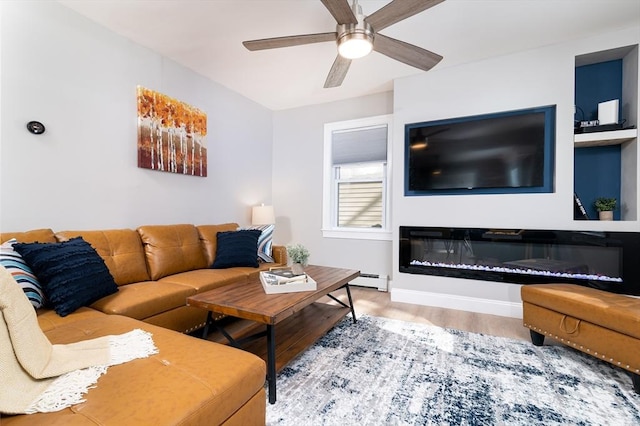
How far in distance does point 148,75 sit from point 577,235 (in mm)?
4441

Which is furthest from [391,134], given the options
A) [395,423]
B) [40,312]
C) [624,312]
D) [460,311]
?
[40,312]

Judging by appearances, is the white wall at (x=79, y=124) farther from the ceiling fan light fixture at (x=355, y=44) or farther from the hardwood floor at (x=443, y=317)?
the hardwood floor at (x=443, y=317)

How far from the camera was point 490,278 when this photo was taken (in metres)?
3.04

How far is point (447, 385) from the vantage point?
→ 67.7 inches

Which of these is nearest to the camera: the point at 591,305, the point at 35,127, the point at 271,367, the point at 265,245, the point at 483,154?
the point at 271,367

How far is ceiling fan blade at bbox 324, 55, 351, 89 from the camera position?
2266 millimetres

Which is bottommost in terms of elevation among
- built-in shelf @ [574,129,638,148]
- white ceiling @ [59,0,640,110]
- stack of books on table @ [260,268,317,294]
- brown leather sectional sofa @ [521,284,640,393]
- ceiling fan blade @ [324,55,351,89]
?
brown leather sectional sofa @ [521,284,640,393]

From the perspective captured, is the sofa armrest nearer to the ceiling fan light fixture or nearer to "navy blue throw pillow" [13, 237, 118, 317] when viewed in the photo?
"navy blue throw pillow" [13, 237, 118, 317]

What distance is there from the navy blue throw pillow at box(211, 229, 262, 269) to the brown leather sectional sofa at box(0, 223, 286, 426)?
182 mm

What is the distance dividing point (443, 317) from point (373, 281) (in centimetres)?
117

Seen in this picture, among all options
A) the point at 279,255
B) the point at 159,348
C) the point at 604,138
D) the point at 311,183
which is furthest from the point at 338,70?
the point at 604,138

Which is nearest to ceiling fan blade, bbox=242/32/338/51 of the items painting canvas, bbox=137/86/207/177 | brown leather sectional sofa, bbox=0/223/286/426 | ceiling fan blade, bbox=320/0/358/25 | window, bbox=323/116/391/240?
ceiling fan blade, bbox=320/0/358/25

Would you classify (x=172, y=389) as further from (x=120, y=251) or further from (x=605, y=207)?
(x=605, y=207)

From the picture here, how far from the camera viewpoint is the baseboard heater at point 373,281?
387 centimetres
